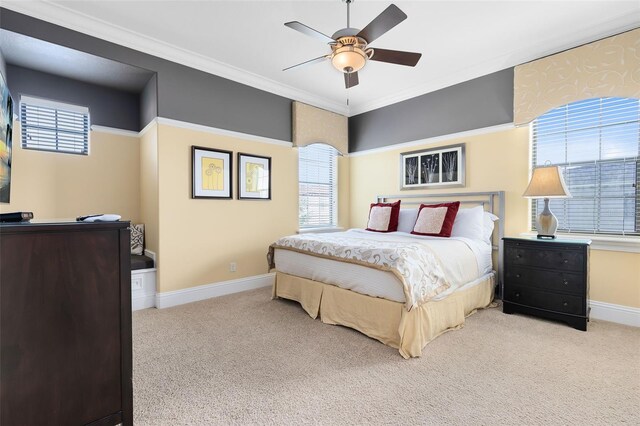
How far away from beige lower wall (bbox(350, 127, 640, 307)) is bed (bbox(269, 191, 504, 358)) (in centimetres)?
19

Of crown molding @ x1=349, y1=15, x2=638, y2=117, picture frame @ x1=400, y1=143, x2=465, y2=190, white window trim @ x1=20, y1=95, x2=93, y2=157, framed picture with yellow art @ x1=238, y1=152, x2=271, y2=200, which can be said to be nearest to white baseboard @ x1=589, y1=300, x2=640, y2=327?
picture frame @ x1=400, y1=143, x2=465, y2=190

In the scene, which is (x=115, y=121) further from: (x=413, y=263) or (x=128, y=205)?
(x=413, y=263)

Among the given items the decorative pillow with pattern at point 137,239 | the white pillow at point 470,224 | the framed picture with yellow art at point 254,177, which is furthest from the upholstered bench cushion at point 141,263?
the white pillow at point 470,224

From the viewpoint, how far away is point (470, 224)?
346 cm

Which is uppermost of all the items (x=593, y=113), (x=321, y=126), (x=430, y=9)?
(x=430, y=9)

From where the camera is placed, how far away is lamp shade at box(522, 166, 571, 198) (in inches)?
113

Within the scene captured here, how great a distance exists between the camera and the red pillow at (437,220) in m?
3.42

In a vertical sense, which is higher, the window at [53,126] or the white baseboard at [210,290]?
the window at [53,126]

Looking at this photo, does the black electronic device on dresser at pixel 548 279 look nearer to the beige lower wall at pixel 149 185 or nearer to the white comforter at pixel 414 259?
the white comforter at pixel 414 259

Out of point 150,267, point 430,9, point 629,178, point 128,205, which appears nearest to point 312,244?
point 150,267

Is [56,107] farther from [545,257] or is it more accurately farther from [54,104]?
[545,257]

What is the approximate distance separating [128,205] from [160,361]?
2.68 m

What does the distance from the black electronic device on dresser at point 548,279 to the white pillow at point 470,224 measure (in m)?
0.32

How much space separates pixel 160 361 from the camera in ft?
7.25
